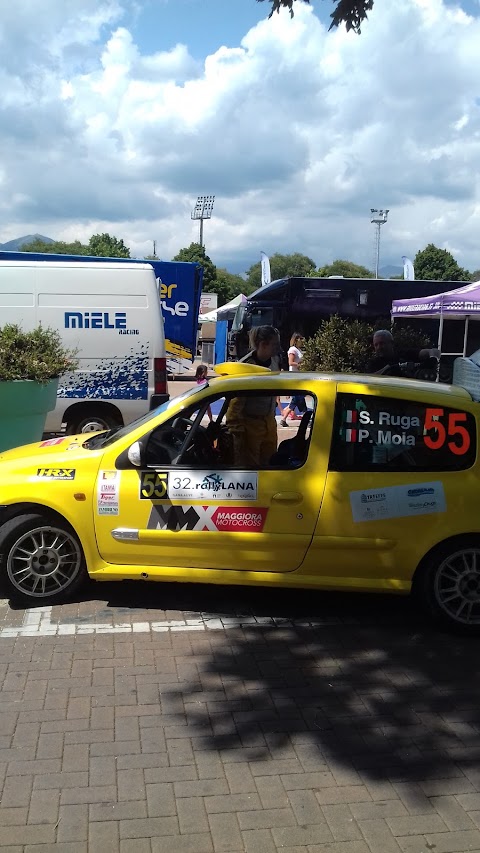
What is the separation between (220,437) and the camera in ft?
18.5

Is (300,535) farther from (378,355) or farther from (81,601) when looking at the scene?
(378,355)

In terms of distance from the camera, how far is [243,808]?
3092 mm

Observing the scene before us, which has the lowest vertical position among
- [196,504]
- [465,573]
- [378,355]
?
[465,573]

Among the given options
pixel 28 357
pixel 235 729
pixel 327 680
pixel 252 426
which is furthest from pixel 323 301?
pixel 235 729

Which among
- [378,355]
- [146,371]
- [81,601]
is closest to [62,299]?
[146,371]

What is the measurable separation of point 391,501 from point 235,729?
176 cm

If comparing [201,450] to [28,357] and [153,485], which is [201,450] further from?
[28,357]

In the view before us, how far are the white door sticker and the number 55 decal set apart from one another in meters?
0.04

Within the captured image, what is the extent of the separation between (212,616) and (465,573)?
5.41ft

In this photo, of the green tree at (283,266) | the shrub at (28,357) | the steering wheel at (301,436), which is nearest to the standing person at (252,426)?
the steering wheel at (301,436)

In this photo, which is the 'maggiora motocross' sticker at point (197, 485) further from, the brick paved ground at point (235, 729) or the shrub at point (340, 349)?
the shrub at point (340, 349)

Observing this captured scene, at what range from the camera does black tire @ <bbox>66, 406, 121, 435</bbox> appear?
10.6m

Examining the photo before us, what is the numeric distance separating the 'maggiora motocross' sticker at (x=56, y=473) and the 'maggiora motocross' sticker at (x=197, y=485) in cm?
48

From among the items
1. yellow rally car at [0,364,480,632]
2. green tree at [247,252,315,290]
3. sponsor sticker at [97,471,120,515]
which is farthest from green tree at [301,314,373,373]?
green tree at [247,252,315,290]
